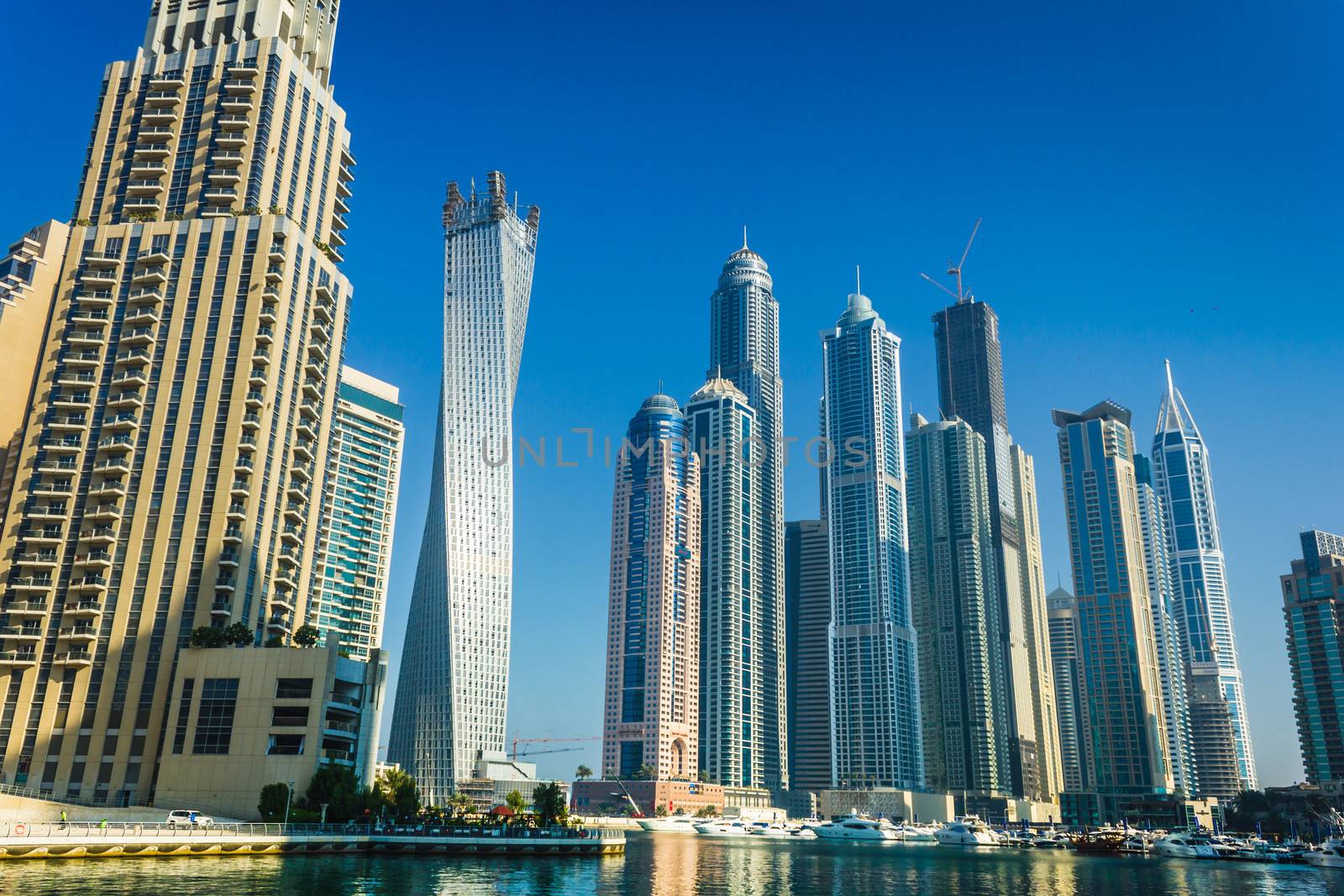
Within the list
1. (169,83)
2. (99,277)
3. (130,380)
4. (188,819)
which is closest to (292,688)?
(188,819)

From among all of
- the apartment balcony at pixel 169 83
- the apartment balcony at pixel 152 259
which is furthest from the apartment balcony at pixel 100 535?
the apartment balcony at pixel 169 83

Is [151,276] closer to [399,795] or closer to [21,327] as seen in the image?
[21,327]

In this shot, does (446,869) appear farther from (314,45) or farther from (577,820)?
(314,45)

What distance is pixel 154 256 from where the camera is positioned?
160 metres

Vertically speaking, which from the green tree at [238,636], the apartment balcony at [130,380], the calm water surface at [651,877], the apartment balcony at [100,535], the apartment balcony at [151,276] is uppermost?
the apartment balcony at [151,276]

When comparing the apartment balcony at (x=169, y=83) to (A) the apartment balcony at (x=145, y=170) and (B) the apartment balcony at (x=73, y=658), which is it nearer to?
(A) the apartment balcony at (x=145, y=170)

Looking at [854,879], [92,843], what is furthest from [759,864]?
[92,843]

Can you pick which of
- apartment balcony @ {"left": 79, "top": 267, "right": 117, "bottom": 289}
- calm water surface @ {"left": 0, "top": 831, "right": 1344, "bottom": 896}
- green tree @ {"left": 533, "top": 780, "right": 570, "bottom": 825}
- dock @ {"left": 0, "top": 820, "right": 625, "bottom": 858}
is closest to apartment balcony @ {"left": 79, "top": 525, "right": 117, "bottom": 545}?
apartment balcony @ {"left": 79, "top": 267, "right": 117, "bottom": 289}

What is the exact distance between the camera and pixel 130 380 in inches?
6048

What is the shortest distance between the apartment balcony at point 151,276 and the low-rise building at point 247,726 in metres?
56.5

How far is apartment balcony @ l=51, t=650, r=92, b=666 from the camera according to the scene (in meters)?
141

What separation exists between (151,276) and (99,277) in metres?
9.02

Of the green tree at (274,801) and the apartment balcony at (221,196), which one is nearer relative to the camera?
the green tree at (274,801)

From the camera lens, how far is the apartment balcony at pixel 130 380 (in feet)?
→ 505
